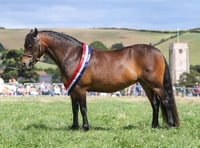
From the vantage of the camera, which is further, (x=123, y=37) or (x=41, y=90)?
(x=123, y=37)

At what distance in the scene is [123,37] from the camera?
12350 cm

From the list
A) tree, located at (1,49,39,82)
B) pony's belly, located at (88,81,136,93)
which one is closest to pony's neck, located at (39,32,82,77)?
pony's belly, located at (88,81,136,93)

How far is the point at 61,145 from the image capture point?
831 centimetres

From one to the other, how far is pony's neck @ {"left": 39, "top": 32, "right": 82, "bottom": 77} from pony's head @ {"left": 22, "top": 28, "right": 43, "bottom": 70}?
0.18 m

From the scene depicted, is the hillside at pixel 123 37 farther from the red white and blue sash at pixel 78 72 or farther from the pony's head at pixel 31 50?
the red white and blue sash at pixel 78 72

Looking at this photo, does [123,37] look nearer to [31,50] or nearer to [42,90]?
[42,90]

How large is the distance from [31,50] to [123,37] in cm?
11285

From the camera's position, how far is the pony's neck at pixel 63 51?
11.2 meters

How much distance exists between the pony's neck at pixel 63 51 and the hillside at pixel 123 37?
98959 mm

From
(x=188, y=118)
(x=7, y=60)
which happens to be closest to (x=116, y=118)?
(x=188, y=118)

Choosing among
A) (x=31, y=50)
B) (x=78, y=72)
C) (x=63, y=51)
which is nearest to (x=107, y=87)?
(x=78, y=72)

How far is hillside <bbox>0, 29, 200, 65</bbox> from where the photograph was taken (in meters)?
116

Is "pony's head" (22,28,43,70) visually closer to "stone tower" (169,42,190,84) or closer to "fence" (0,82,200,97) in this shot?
"fence" (0,82,200,97)

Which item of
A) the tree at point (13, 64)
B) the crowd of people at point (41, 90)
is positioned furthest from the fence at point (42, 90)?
the tree at point (13, 64)
